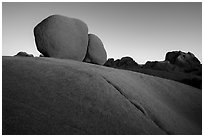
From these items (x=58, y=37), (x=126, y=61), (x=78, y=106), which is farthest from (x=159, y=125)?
(x=126, y=61)

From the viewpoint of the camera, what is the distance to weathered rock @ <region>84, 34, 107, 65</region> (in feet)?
26.2

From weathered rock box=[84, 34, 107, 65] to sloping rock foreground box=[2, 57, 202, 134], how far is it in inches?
192

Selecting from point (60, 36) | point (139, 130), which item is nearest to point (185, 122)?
point (139, 130)

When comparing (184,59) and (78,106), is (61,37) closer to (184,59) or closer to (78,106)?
(78,106)

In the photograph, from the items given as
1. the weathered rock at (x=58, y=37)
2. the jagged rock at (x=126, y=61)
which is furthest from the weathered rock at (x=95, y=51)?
the jagged rock at (x=126, y=61)

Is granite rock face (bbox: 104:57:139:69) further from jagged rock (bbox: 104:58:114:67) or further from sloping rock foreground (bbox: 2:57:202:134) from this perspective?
sloping rock foreground (bbox: 2:57:202:134)

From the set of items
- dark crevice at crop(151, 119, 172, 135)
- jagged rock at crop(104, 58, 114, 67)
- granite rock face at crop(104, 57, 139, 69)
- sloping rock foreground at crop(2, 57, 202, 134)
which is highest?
sloping rock foreground at crop(2, 57, 202, 134)

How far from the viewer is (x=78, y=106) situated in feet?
7.66

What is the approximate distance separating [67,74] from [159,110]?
150 centimetres

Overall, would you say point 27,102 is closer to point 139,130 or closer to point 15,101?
point 15,101

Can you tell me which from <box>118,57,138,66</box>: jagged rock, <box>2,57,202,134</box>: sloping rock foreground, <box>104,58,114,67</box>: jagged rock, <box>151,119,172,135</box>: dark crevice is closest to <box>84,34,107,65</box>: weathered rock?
<box>104,58,114,67</box>: jagged rock

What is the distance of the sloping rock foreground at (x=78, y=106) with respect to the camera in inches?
79.4

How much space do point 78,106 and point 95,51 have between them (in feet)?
19.7

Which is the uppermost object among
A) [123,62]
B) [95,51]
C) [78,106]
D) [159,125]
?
[78,106]
